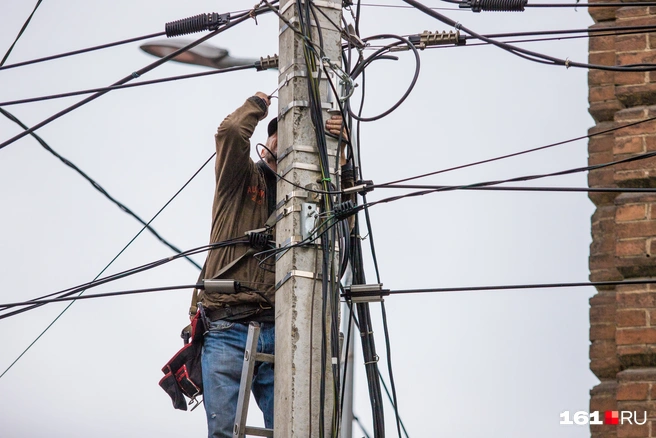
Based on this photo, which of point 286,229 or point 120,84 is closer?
point 286,229

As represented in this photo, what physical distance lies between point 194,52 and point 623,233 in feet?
9.28

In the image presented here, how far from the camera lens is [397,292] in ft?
21.9

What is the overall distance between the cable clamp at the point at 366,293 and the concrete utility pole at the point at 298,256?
308 millimetres

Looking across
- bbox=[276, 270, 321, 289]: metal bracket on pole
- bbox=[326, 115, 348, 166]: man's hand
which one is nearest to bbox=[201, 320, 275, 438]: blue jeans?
bbox=[276, 270, 321, 289]: metal bracket on pole

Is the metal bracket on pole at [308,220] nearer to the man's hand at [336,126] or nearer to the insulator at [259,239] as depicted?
the man's hand at [336,126]

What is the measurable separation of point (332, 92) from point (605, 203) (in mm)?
2340

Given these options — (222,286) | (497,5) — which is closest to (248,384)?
(222,286)

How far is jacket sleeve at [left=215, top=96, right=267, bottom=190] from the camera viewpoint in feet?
22.5

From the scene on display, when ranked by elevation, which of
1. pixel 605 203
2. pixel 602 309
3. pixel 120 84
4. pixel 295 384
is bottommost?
pixel 295 384

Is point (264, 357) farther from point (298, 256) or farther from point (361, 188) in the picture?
point (361, 188)

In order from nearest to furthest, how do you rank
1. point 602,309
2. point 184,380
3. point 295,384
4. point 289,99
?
point 295,384 < point 289,99 < point 184,380 < point 602,309

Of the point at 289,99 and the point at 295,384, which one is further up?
the point at 289,99

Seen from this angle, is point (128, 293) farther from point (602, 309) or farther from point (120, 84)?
point (602, 309)

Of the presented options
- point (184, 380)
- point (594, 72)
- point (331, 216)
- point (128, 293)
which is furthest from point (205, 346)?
point (594, 72)
